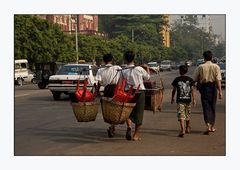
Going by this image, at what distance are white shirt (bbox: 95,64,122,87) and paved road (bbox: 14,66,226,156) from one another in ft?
3.66

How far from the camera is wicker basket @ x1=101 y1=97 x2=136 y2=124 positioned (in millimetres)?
9656

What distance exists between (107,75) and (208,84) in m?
2.11

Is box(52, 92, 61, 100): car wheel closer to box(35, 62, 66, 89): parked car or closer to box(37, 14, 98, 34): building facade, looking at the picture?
box(35, 62, 66, 89): parked car

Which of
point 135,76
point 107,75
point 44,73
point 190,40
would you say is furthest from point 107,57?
point 190,40

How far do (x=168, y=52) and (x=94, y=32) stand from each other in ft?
116

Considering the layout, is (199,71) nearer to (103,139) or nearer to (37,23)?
(103,139)

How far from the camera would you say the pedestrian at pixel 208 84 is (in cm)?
1112

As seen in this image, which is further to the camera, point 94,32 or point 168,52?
point 168,52

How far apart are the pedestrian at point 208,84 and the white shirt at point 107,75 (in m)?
1.73

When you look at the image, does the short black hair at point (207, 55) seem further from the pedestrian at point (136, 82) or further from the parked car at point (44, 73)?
the parked car at point (44, 73)

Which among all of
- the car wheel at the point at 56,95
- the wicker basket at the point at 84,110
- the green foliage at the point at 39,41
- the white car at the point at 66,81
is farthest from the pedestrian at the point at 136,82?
the green foliage at the point at 39,41

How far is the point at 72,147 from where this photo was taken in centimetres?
955

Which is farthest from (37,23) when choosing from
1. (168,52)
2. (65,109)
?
(168,52)

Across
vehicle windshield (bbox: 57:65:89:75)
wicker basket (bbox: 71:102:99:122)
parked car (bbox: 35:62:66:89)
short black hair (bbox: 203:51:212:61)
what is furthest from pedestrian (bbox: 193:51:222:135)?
parked car (bbox: 35:62:66:89)
